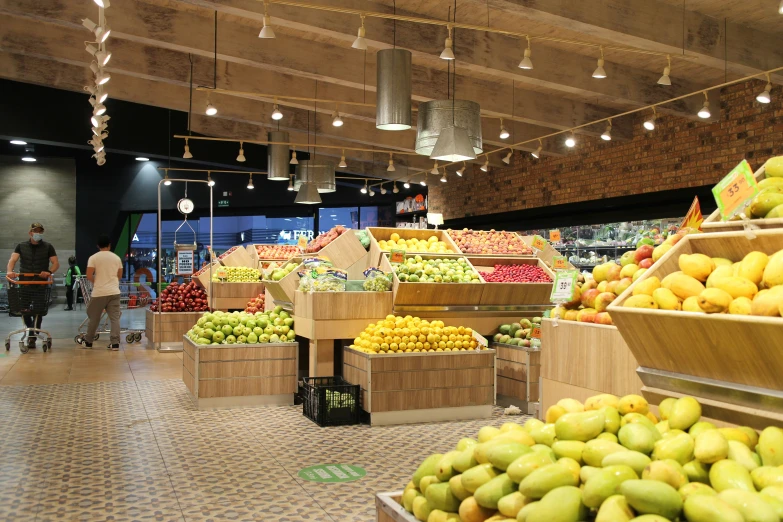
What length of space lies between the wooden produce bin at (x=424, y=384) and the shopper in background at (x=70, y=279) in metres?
14.0

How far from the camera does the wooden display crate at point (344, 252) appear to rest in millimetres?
7293

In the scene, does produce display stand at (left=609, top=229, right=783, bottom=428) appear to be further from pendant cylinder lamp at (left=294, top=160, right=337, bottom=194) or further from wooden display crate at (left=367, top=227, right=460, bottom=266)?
pendant cylinder lamp at (left=294, top=160, right=337, bottom=194)

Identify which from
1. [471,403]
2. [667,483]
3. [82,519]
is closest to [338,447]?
[471,403]

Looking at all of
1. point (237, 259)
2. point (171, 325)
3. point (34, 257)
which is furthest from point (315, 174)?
point (34, 257)

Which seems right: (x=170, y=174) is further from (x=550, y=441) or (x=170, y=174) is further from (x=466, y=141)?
(x=550, y=441)

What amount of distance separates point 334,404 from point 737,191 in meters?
3.84

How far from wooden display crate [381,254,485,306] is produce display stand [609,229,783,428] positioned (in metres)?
3.82

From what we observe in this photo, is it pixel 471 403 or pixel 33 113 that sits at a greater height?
pixel 33 113

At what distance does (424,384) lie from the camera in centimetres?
586

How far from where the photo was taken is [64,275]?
19.5 meters

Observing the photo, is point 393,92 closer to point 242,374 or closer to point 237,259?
point 242,374

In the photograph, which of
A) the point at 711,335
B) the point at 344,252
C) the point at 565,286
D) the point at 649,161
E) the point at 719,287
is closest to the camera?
the point at 711,335

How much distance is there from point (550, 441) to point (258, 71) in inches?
415

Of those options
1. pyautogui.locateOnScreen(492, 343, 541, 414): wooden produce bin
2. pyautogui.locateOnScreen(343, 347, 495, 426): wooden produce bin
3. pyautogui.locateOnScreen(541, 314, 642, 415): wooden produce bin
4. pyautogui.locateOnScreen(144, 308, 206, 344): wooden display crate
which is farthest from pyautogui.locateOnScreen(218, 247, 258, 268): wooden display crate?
pyautogui.locateOnScreen(541, 314, 642, 415): wooden produce bin
